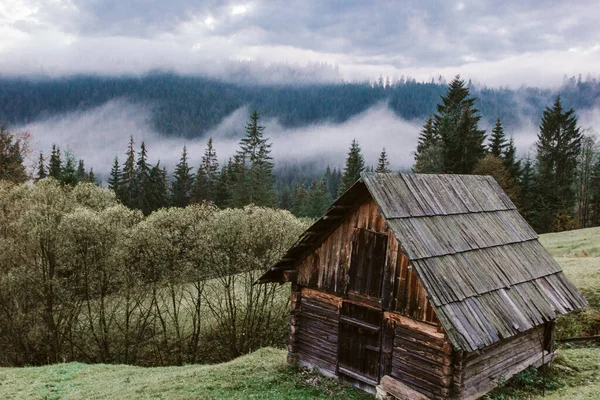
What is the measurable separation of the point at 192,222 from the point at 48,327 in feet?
35.5

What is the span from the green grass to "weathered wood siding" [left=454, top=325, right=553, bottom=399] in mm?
2969

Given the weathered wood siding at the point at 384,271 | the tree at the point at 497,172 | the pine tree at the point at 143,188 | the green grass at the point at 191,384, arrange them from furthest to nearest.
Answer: the pine tree at the point at 143,188, the tree at the point at 497,172, the green grass at the point at 191,384, the weathered wood siding at the point at 384,271

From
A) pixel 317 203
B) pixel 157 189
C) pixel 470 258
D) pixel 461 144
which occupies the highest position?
pixel 461 144

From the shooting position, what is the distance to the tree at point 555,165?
56594 mm

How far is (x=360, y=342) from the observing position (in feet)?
44.5

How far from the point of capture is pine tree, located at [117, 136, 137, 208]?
7044 cm

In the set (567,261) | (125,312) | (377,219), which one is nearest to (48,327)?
(125,312)

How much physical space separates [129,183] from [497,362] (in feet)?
228

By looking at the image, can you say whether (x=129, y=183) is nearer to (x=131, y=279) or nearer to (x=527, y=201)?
(x=131, y=279)

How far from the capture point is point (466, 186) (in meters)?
15.7

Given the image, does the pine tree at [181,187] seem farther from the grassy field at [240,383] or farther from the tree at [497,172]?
the grassy field at [240,383]

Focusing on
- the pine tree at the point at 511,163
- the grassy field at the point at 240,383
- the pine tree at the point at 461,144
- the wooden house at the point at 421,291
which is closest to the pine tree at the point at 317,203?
the pine tree at the point at 461,144

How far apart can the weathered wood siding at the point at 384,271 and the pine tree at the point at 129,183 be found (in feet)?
203

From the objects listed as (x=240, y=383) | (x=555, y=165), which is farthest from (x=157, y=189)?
(x=240, y=383)
